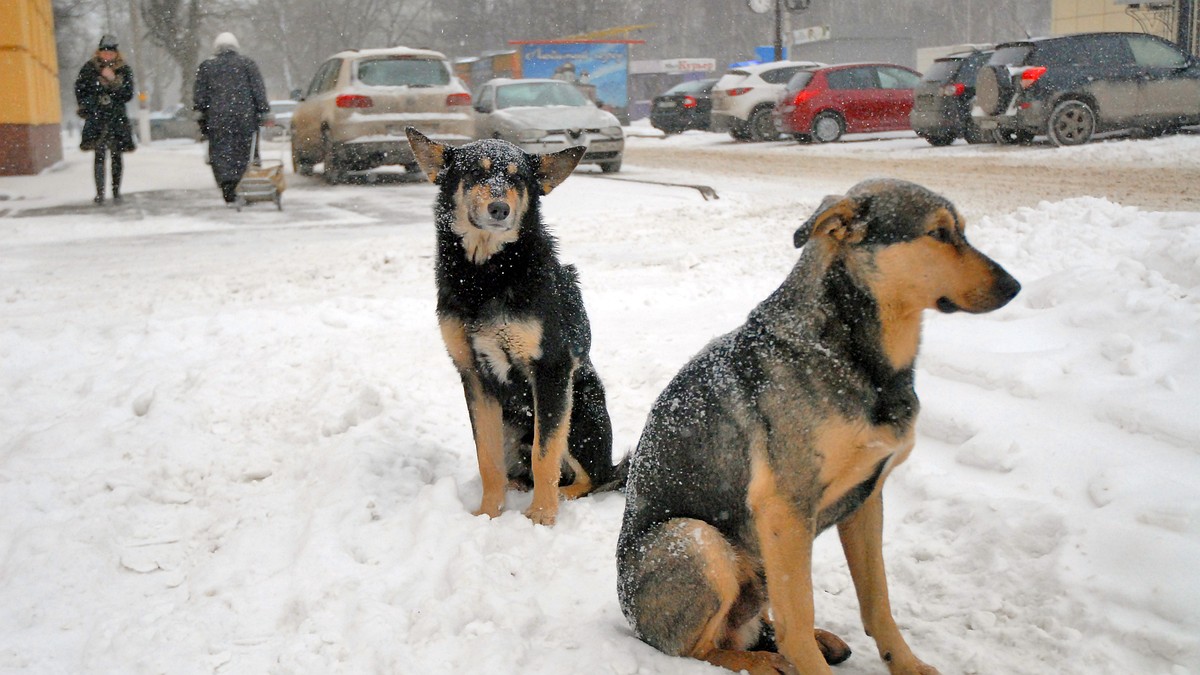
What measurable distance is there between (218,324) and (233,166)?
802 cm

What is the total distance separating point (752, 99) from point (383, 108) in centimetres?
1448

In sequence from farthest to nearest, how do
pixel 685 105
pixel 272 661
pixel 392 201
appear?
pixel 685 105 < pixel 392 201 < pixel 272 661

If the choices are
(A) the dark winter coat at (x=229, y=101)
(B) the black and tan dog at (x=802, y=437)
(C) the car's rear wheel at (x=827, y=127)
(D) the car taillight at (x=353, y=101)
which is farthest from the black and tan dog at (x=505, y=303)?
(C) the car's rear wheel at (x=827, y=127)

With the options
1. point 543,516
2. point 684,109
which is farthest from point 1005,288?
point 684,109

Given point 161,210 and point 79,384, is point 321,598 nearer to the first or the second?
point 79,384

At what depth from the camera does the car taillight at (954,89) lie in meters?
21.1

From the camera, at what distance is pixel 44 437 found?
5395 millimetres

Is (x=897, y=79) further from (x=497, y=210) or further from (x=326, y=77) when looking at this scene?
(x=497, y=210)

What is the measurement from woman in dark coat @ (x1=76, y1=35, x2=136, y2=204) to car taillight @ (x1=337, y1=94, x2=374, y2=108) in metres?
3.29

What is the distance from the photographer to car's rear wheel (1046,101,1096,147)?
1858 cm

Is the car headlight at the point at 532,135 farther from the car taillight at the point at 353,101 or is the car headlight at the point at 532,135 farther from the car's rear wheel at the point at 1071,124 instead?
the car's rear wheel at the point at 1071,124

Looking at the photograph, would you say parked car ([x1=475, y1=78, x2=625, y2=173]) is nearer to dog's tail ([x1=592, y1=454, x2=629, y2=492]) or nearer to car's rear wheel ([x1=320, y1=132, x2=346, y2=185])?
car's rear wheel ([x1=320, y1=132, x2=346, y2=185])

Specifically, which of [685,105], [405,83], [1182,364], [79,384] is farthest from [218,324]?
[685,105]

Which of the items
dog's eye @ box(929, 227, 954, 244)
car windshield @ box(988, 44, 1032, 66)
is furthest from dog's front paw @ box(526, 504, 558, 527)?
car windshield @ box(988, 44, 1032, 66)
